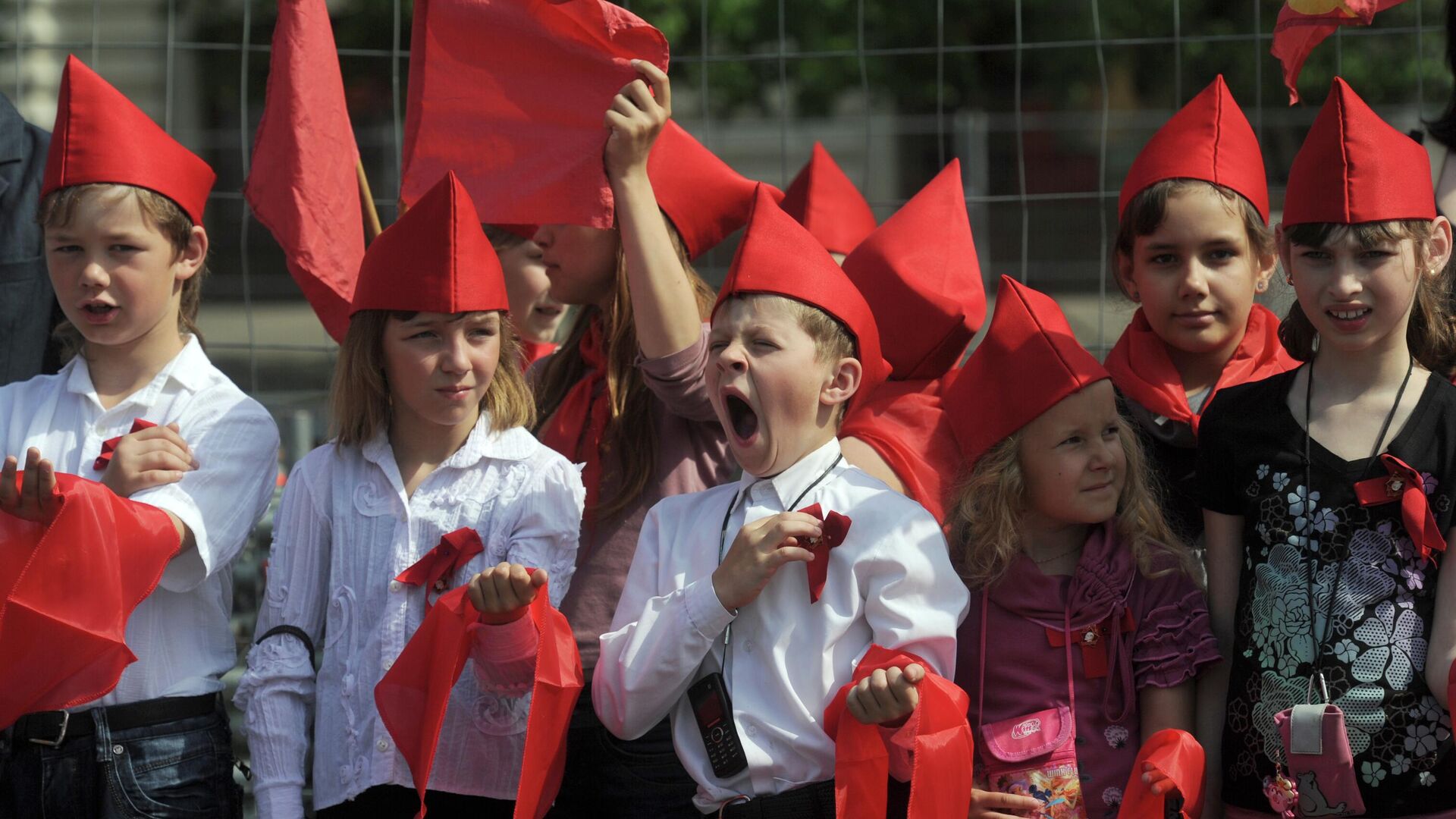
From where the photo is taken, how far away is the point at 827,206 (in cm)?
439

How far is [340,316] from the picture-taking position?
12.7 ft

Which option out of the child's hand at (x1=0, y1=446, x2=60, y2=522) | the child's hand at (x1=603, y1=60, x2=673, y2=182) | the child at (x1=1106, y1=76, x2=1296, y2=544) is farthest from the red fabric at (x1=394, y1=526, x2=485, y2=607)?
the child at (x1=1106, y1=76, x2=1296, y2=544)

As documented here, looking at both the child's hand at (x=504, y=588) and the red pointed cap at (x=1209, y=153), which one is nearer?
the child's hand at (x=504, y=588)

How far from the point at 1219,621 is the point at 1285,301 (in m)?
1.30

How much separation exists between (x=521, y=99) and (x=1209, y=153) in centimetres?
141

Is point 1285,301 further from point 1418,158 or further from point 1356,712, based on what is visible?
point 1356,712

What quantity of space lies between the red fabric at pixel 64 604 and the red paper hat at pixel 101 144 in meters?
0.73

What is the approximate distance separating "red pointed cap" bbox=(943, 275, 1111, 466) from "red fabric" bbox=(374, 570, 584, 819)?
891 mm

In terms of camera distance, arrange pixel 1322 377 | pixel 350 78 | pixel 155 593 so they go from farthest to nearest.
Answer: pixel 350 78 → pixel 155 593 → pixel 1322 377

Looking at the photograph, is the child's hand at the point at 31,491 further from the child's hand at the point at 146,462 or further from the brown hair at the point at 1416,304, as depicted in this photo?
the brown hair at the point at 1416,304

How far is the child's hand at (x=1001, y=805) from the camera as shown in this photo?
2.86m

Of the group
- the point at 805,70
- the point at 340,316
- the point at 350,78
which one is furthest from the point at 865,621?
the point at 805,70

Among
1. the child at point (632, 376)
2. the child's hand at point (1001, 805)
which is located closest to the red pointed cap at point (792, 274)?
the child at point (632, 376)

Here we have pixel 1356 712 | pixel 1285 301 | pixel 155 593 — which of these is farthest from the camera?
pixel 1285 301
